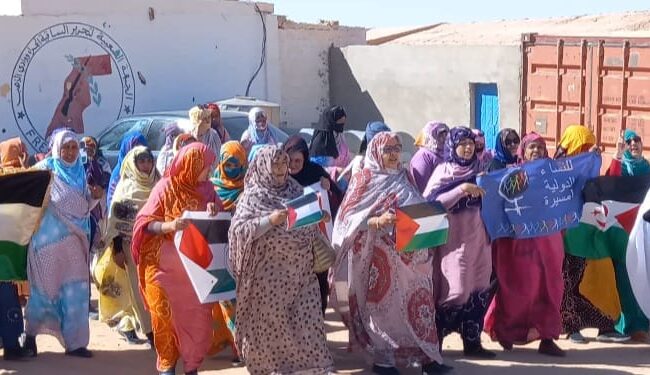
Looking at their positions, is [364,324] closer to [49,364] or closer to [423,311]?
[423,311]

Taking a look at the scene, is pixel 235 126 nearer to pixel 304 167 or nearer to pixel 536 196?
pixel 304 167

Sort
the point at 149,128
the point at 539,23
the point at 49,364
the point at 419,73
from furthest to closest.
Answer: the point at 539,23, the point at 419,73, the point at 149,128, the point at 49,364

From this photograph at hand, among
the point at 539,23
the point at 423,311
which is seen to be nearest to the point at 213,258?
the point at 423,311

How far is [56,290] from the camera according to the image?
7848mm

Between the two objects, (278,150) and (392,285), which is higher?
(278,150)

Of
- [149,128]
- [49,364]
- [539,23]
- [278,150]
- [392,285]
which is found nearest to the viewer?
[278,150]

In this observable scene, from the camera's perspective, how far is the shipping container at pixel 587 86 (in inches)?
599

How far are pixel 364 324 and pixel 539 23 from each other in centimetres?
3136

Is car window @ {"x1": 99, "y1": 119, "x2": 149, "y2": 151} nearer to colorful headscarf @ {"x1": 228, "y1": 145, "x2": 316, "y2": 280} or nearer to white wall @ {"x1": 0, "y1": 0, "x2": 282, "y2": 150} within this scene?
white wall @ {"x1": 0, "y1": 0, "x2": 282, "y2": 150}

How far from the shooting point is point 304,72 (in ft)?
71.1

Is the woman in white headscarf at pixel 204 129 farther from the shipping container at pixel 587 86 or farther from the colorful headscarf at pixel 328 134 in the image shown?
the shipping container at pixel 587 86

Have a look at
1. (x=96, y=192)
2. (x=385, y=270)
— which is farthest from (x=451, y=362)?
(x=96, y=192)

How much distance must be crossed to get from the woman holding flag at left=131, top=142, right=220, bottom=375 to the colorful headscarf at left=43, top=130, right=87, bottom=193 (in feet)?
3.70

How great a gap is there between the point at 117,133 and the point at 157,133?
0.61m
